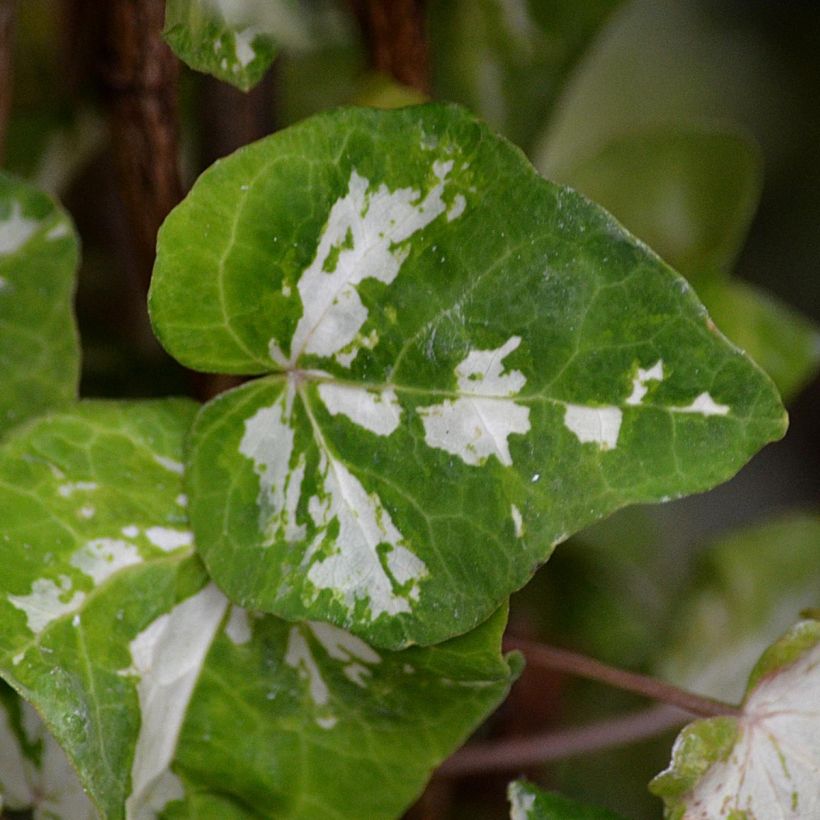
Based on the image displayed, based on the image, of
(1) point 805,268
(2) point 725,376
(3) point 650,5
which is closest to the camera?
(2) point 725,376

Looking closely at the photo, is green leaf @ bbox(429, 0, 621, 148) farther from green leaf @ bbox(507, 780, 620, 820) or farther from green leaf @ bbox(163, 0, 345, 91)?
green leaf @ bbox(507, 780, 620, 820)

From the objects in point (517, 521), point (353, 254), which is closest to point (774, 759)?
point (517, 521)

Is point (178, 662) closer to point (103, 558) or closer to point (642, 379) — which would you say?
point (103, 558)

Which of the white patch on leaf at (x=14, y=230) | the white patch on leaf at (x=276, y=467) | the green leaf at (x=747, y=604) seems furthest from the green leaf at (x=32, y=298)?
the green leaf at (x=747, y=604)

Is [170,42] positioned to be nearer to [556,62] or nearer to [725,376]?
[725,376]

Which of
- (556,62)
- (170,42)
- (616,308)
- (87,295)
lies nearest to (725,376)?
(616,308)

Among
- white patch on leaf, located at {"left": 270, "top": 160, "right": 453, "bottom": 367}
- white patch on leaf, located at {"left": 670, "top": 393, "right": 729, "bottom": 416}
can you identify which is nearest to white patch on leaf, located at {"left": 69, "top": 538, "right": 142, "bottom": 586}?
white patch on leaf, located at {"left": 270, "top": 160, "right": 453, "bottom": 367}

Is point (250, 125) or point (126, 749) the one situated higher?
point (250, 125)
